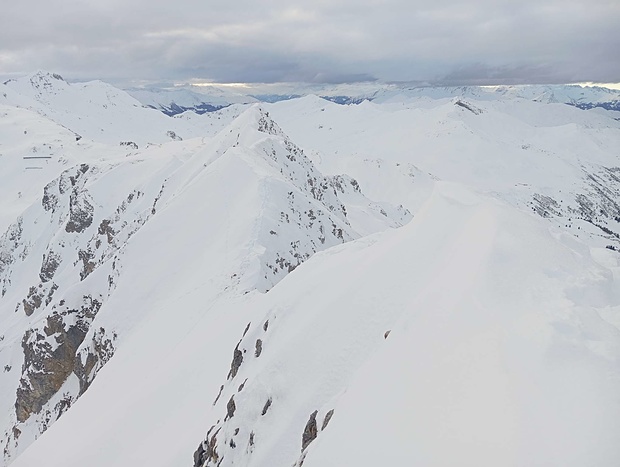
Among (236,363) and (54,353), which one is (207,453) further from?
(54,353)

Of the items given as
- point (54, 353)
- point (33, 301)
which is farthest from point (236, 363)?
point (33, 301)

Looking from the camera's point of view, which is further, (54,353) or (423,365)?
(54,353)

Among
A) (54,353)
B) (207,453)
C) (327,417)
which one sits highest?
(327,417)

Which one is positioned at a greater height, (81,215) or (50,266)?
(81,215)

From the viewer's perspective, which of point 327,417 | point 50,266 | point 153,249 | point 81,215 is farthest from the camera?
point 81,215

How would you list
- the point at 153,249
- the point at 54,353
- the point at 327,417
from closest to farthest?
the point at 327,417 → the point at 153,249 → the point at 54,353

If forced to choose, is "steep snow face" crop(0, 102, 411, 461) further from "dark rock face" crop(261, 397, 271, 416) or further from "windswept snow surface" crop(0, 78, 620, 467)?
"dark rock face" crop(261, 397, 271, 416)

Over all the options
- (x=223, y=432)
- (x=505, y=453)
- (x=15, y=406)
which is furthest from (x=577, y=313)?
(x=15, y=406)

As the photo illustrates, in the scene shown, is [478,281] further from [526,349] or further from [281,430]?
[281,430]
